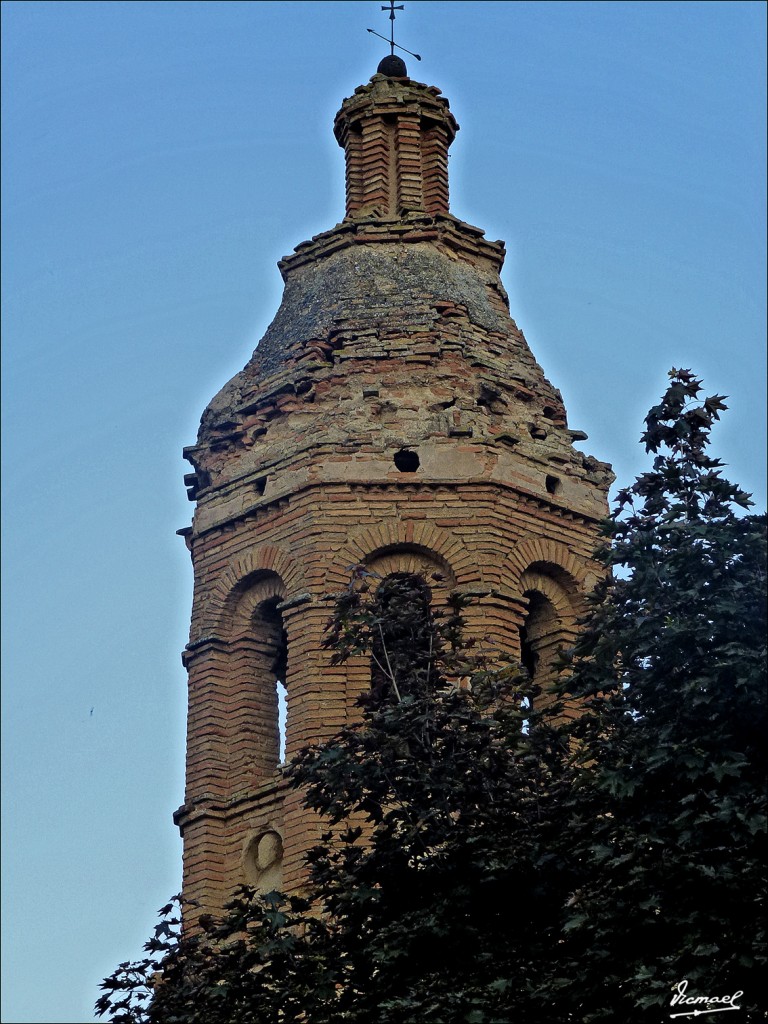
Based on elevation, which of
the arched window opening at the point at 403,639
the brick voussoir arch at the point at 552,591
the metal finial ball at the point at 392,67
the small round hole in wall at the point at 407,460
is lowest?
the arched window opening at the point at 403,639

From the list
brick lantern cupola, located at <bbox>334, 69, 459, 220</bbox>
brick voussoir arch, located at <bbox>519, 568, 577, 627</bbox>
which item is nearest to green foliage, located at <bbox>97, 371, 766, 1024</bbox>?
brick voussoir arch, located at <bbox>519, 568, 577, 627</bbox>

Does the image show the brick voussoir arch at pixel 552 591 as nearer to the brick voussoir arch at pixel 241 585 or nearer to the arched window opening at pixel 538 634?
the arched window opening at pixel 538 634

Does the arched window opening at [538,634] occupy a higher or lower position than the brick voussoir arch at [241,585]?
lower

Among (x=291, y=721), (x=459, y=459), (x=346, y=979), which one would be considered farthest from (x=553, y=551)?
(x=346, y=979)

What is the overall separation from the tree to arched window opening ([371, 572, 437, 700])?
43.2 inches

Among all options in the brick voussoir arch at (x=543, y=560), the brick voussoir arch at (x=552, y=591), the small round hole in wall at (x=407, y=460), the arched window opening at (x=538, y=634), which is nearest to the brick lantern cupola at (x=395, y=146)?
the small round hole in wall at (x=407, y=460)

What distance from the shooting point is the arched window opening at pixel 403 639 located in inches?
658

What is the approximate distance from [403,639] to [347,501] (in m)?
3.91

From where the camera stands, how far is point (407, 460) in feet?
68.8

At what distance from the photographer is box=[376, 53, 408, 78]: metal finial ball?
81.2 feet

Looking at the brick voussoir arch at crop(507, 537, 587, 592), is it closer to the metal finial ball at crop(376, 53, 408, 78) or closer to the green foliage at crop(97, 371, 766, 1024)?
the green foliage at crop(97, 371, 766, 1024)

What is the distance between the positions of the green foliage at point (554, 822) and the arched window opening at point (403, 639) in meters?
0.02

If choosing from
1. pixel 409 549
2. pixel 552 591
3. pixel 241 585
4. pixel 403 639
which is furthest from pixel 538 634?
pixel 403 639

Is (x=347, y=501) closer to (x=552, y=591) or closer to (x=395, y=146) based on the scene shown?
(x=552, y=591)
